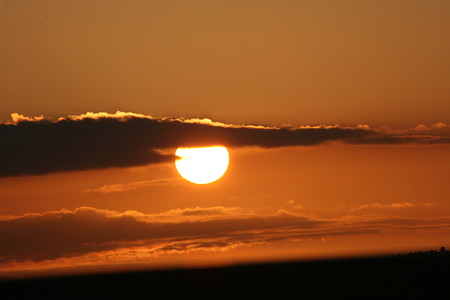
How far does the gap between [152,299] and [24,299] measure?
40138 millimetres

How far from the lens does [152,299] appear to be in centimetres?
12938

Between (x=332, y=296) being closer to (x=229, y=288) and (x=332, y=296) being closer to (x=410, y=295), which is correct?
(x=410, y=295)

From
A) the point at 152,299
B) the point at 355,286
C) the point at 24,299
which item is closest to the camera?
the point at 152,299

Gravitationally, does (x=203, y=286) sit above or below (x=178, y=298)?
above

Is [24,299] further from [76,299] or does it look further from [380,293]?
[380,293]

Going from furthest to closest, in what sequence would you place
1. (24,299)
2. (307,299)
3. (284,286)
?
(24,299)
(284,286)
(307,299)

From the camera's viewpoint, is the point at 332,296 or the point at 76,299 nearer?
the point at 332,296

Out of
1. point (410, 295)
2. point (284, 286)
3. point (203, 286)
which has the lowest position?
point (410, 295)

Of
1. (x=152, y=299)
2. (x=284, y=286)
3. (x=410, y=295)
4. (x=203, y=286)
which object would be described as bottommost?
(x=410, y=295)

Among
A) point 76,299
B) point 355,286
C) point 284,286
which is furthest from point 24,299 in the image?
point 355,286

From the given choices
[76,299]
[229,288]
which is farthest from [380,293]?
[76,299]

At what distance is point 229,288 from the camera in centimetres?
15588

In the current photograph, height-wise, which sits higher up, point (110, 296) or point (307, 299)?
point (110, 296)

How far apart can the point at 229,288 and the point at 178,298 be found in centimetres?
2498
